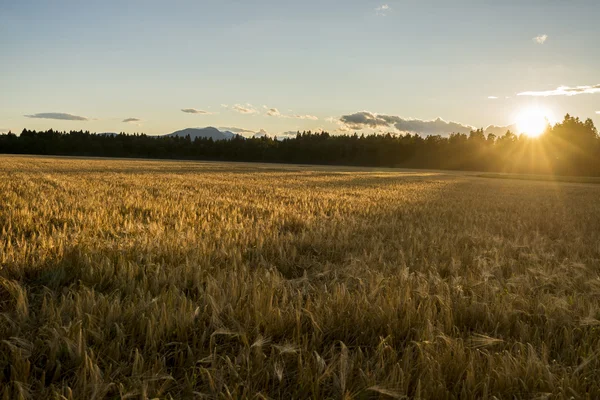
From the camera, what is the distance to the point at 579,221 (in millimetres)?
8984

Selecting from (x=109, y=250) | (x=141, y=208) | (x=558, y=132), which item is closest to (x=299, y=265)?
(x=109, y=250)

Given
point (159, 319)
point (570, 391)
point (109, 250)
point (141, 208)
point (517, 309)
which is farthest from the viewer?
point (141, 208)

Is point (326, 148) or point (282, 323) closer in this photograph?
point (282, 323)

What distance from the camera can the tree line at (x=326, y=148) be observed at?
327 feet

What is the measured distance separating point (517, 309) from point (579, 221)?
7.91m

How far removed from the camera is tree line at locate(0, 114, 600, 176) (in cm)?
9962

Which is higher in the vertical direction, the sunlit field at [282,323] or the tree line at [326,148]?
the tree line at [326,148]

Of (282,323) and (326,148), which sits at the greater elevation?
(326,148)

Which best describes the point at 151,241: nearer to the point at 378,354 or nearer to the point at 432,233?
the point at 378,354

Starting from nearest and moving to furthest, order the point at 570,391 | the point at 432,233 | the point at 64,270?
the point at 570,391, the point at 64,270, the point at 432,233

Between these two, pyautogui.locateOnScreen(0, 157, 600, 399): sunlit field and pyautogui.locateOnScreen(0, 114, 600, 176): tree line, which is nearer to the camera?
pyautogui.locateOnScreen(0, 157, 600, 399): sunlit field

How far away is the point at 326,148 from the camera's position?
377 feet

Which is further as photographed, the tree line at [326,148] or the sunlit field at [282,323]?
the tree line at [326,148]

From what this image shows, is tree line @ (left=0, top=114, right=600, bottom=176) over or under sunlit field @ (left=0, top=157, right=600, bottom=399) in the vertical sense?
over
